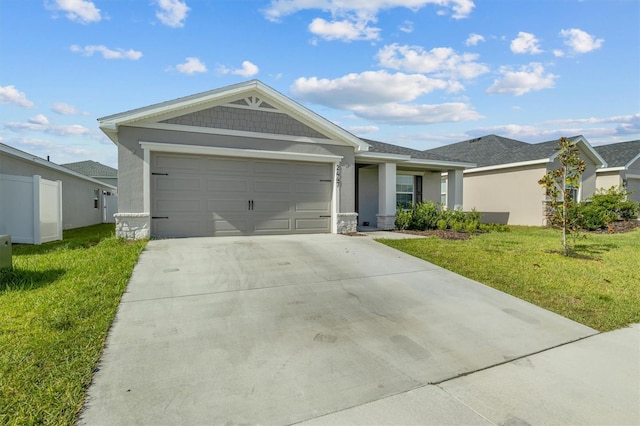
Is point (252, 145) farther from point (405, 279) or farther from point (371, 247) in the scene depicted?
point (405, 279)

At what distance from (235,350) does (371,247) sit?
223 inches

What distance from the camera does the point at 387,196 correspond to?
42.8ft

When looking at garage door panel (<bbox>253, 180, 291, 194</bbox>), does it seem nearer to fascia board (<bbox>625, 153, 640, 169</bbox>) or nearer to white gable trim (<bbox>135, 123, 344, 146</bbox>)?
white gable trim (<bbox>135, 123, 344, 146</bbox>)

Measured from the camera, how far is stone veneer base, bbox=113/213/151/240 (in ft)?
27.9

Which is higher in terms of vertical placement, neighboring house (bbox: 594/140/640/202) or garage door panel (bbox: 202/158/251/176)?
neighboring house (bbox: 594/140/640/202)

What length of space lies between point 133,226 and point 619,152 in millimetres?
28305

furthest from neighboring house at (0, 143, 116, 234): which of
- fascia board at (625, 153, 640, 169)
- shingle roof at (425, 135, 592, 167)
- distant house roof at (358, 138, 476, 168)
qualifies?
fascia board at (625, 153, 640, 169)

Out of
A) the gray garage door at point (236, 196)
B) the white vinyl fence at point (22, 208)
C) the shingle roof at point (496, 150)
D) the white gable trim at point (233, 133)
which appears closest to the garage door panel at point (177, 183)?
the gray garage door at point (236, 196)

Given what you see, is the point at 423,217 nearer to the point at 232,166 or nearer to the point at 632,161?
the point at 232,166

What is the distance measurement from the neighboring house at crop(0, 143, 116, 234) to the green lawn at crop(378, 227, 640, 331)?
38.8ft

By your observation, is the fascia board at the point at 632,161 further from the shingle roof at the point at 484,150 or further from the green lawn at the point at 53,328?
the green lawn at the point at 53,328

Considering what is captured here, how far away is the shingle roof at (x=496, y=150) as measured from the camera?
1677 cm

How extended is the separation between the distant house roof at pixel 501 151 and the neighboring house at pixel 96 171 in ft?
75.4

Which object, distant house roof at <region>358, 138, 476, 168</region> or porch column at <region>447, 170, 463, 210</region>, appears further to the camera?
porch column at <region>447, 170, 463, 210</region>
